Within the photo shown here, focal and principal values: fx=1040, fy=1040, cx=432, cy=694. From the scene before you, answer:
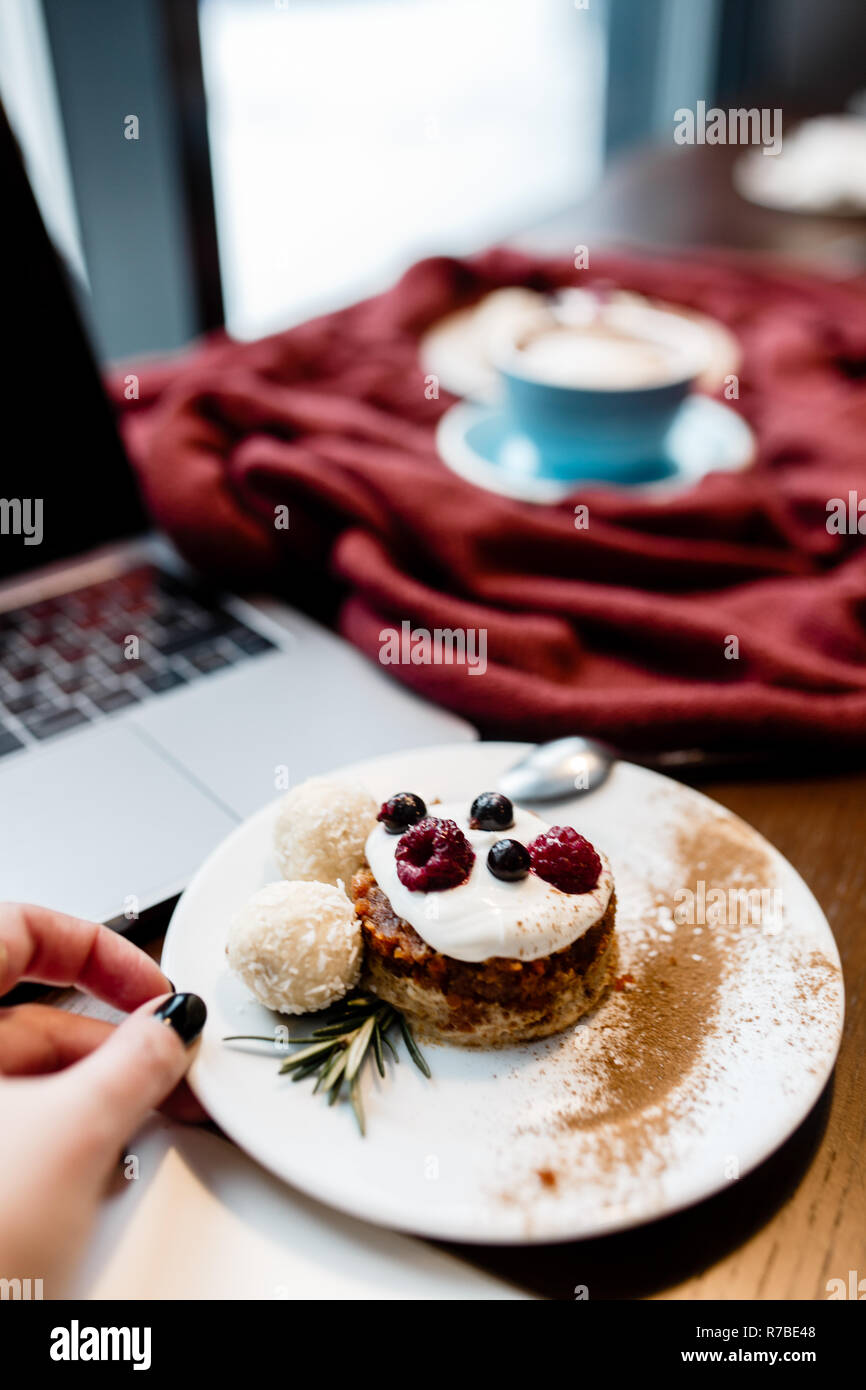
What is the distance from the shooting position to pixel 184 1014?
58 cm

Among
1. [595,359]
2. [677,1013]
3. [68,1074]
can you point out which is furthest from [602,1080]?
[595,359]

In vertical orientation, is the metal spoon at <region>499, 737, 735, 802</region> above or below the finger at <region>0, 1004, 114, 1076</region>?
above

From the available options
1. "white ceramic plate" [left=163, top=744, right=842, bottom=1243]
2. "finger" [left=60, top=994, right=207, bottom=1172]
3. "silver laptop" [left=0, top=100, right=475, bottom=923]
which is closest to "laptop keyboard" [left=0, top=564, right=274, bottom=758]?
"silver laptop" [left=0, top=100, right=475, bottom=923]

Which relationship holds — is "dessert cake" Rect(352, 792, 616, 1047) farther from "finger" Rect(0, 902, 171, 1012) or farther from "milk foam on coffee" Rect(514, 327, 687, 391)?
"milk foam on coffee" Rect(514, 327, 687, 391)

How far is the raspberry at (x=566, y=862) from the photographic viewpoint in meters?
0.64

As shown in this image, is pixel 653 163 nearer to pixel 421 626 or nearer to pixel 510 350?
pixel 510 350

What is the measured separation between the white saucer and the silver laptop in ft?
0.84

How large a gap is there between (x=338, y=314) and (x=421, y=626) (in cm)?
76

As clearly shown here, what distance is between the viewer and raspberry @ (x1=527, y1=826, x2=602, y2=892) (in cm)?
64

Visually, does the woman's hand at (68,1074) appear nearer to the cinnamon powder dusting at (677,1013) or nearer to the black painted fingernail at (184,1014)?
the black painted fingernail at (184,1014)

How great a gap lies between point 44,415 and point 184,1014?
2.31 feet

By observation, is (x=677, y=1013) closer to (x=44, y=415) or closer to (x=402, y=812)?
(x=402, y=812)

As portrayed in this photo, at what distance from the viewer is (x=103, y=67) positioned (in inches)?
82.5
